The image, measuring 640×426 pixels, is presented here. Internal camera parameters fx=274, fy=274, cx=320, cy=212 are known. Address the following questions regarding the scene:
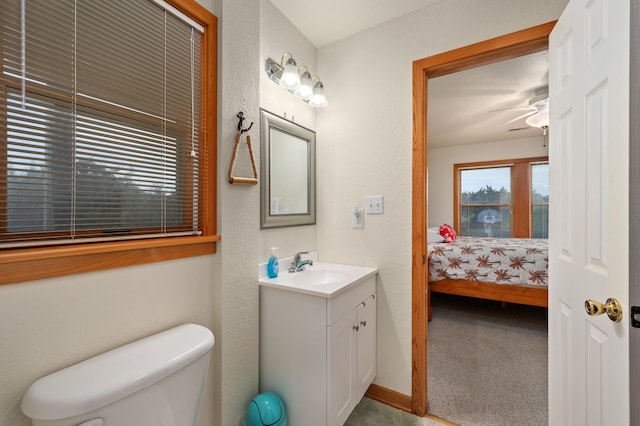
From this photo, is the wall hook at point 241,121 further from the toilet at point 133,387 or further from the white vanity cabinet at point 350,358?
the white vanity cabinet at point 350,358

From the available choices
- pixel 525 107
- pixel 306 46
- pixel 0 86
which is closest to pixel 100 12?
pixel 0 86

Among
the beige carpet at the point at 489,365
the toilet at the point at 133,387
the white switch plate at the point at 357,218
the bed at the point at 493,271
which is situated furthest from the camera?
the bed at the point at 493,271

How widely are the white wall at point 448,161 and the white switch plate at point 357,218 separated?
409 cm

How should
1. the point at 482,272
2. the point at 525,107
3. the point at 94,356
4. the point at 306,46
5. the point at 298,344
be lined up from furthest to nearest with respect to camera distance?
the point at 525,107
the point at 482,272
the point at 306,46
the point at 298,344
the point at 94,356

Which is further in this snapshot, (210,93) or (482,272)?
(482,272)

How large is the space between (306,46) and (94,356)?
2104mm

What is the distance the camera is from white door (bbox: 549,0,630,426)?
78cm

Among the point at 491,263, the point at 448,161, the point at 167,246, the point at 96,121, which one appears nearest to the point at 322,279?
the point at 167,246

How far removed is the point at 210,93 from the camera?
126cm

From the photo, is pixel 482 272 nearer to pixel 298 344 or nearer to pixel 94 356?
pixel 298 344

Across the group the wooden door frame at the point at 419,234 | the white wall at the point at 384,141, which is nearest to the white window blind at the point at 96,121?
the white wall at the point at 384,141

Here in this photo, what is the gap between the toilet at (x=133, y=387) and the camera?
2.29 feet

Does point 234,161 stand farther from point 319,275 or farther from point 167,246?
point 319,275

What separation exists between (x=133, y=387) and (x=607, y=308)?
1412mm
